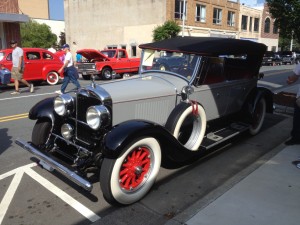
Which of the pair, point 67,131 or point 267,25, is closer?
point 67,131

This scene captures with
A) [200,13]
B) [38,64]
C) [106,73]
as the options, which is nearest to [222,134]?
[38,64]

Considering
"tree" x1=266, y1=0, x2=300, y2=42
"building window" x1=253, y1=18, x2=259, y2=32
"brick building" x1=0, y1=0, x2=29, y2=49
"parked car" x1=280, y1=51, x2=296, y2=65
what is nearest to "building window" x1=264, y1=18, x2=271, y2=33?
"building window" x1=253, y1=18, x2=259, y2=32

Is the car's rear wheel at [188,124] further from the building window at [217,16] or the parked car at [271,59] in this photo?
the building window at [217,16]

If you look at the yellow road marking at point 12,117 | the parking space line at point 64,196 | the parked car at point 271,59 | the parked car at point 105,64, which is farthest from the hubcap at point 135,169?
the parked car at point 271,59

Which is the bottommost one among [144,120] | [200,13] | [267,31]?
[144,120]

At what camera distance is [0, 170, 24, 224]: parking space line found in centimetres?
348

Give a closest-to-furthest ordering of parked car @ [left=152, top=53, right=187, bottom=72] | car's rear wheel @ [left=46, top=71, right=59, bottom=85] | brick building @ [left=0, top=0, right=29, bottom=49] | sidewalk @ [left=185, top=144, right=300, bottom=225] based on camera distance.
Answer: sidewalk @ [left=185, top=144, right=300, bottom=225], parked car @ [left=152, top=53, right=187, bottom=72], car's rear wheel @ [left=46, top=71, right=59, bottom=85], brick building @ [left=0, top=0, right=29, bottom=49]

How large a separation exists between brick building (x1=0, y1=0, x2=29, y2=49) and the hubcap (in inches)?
697

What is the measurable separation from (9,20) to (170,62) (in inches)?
663

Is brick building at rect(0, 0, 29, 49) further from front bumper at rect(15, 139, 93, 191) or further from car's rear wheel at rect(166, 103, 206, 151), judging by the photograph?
car's rear wheel at rect(166, 103, 206, 151)

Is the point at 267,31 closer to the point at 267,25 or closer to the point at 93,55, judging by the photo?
the point at 267,25

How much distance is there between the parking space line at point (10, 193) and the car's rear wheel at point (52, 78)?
33.1ft

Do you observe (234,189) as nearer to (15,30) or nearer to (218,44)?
(218,44)

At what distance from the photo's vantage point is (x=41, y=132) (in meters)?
4.39
